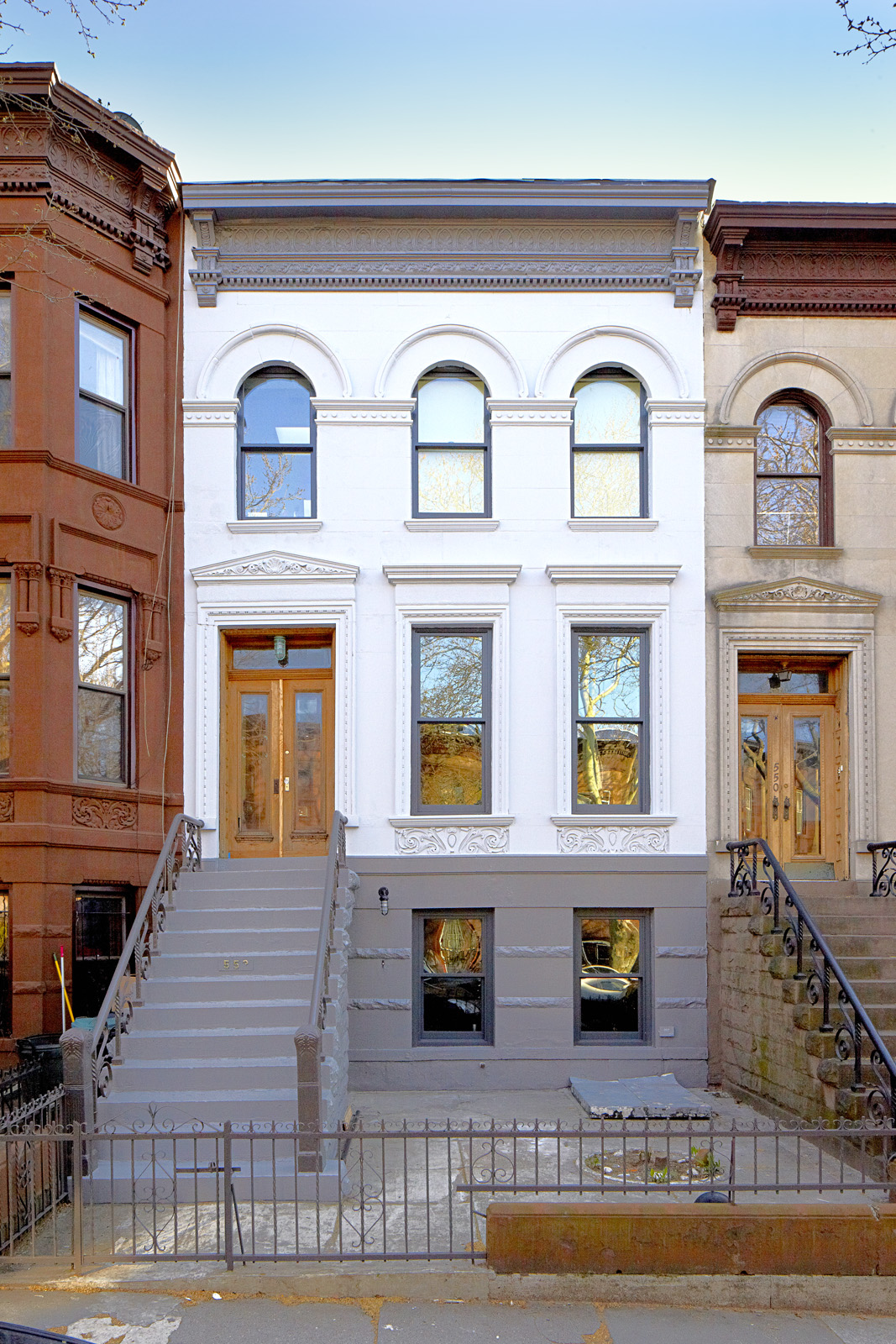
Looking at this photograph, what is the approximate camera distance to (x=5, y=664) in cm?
1109

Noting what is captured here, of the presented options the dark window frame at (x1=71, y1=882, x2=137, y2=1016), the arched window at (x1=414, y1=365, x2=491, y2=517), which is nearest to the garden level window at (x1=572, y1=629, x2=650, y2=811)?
the arched window at (x1=414, y1=365, x2=491, y2=517)

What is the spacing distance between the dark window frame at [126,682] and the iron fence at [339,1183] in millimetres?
4289

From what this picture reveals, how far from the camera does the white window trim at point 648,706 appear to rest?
1226 centimetres

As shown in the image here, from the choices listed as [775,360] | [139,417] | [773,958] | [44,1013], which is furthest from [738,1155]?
[139,417]

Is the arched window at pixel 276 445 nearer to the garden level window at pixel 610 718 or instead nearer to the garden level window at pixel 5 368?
the garden level window at pixel 5 368

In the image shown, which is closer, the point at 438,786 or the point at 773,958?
the point at 773,958

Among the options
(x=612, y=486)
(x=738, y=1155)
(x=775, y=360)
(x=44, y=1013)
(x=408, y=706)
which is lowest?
(x=738, y=1155)

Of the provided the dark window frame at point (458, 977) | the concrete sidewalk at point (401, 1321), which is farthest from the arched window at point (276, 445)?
the concrete sidewalk at point (401, 1321)

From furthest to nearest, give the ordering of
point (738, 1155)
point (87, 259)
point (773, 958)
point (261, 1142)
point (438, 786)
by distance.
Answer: point (438, 786)
point (87, 259)
point (773, 958)
point (738, 1155)
point (261, 1142)

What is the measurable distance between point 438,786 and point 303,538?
10.8 ft

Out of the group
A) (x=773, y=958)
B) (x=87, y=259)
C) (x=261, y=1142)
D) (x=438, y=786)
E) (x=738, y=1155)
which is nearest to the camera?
(x=261, y=1142)

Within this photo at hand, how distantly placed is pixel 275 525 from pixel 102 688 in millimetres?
2700

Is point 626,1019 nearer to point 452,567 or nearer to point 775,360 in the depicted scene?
point 452,567

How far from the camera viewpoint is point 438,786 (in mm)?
12492
